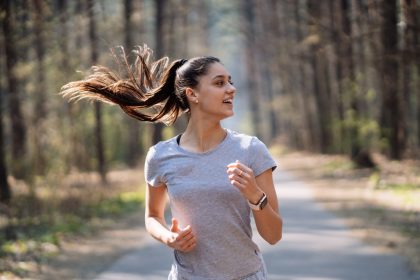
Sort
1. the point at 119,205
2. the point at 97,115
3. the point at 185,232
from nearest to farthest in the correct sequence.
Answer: the point at 185,232
the point at 119,205
the point at 97,115

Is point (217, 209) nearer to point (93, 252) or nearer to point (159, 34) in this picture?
point (93, 252)

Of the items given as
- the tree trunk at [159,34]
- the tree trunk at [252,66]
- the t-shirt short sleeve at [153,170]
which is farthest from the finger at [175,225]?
the tree trunk at [252,66]

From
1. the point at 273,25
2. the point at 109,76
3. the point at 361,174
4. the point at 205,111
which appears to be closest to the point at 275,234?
the point at 205,111

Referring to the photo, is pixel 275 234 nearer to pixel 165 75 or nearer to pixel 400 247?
pixel 165 75

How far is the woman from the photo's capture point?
12.3 ft

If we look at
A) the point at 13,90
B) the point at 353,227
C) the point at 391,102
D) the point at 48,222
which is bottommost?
the point at 353,227

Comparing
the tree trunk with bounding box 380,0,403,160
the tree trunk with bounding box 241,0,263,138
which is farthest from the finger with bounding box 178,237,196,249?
the tree trunk with bounding box 241,0,263,138

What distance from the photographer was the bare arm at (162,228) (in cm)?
370

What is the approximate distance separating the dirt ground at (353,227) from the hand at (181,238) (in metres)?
5.65

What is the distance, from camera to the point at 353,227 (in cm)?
1271

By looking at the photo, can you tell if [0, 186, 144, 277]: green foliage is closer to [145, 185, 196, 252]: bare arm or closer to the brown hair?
the brown hair

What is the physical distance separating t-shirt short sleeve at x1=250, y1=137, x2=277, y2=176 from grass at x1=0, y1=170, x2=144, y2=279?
5923mm

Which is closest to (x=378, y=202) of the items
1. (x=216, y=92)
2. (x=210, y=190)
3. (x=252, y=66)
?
(x=216, y=92)

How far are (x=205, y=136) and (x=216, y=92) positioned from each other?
229 millimetres
